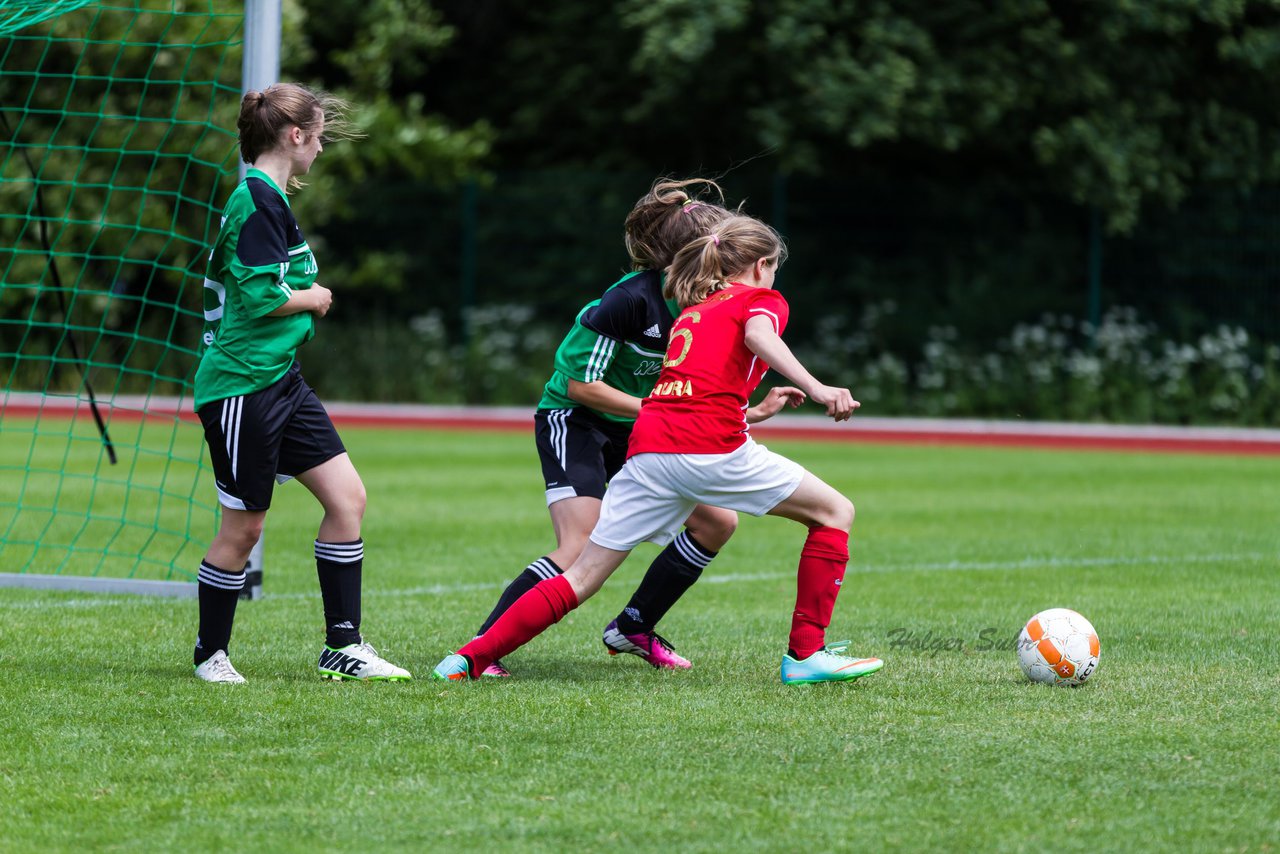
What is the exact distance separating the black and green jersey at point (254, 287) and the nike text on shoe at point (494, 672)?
1156mm

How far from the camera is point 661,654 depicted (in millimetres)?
5785

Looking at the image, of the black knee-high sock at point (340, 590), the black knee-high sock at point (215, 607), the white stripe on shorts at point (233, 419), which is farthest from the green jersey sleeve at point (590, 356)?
the black knee-high sock at point (215, 607)

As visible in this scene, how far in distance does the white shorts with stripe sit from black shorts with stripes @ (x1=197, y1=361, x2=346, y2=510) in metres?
0.95

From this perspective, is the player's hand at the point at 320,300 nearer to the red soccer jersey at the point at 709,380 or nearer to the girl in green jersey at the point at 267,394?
the girl in green jersey at the point at 267,394

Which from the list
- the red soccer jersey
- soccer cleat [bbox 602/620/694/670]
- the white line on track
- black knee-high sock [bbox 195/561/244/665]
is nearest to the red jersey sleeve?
the red soccer jersey

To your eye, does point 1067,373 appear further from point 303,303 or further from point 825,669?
point 303,303

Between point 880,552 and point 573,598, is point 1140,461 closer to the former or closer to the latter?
point 880,552

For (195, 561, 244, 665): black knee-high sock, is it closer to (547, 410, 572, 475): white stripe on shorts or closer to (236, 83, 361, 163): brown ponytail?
(547, 410, 572, 475): white stripe on shorts

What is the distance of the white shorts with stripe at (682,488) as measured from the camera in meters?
5.18

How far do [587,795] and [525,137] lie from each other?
21.1 meters

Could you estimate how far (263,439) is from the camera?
525 centimetres

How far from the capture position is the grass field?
12.3ft

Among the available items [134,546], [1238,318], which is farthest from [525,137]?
[134,546]

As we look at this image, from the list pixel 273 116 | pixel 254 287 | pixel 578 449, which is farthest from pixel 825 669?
pixel 273 116
